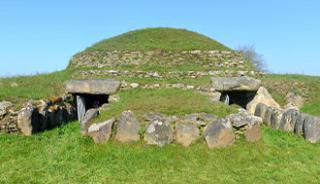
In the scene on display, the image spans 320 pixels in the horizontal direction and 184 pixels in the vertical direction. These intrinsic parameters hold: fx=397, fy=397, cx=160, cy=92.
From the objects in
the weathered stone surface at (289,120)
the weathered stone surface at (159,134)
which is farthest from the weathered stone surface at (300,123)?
the weathered stone surface at (159,134)

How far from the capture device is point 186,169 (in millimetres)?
7797

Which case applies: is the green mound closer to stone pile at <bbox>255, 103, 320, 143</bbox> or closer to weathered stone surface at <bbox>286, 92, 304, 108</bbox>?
weathered stone surface at <bbox>286, 92, 304, 108</bbox>

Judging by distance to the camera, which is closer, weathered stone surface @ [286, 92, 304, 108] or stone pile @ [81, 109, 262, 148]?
stone pile @ [81, 109, 262, 148]

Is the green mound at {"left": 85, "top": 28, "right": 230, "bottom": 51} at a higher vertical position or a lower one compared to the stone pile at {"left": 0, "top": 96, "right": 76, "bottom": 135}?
higher

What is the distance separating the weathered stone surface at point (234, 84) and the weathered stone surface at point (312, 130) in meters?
4.00

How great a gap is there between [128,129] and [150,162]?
46.9 inches

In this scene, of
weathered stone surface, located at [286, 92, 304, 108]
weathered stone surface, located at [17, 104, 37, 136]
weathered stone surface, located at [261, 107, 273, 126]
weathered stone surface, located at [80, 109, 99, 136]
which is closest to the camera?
weathered stone surface, located at [80, 109, 99, 136]

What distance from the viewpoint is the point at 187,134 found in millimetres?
8836

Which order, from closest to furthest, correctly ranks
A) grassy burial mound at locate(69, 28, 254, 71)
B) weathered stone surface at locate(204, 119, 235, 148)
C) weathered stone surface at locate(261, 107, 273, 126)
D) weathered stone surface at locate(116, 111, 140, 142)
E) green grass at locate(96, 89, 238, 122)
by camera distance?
weathered stone surface at locate(204, 119, 235, 148) → weathered stone surface at locate(116, 111, 140, 142) → green grass at locate(96, 89, 238, 122) → weathered stone surface at locate(261, 107, 273, 126) → grassy burial mound at locate(69, 28, 254, 71)

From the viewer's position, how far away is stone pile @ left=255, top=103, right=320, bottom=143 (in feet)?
32.6

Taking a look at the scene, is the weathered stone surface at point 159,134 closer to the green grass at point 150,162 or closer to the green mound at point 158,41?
the green grass at point 150,162

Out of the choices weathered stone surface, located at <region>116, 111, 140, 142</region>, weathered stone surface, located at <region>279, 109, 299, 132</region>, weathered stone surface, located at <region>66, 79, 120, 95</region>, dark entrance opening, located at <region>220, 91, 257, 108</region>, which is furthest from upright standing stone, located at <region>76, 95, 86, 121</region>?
weathered stone surface, located at <region>279, 109, 299, 132</region>

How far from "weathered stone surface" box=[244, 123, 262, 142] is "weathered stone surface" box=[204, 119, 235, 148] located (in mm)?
366

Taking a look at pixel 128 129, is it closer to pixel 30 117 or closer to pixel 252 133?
pixel 30 117
